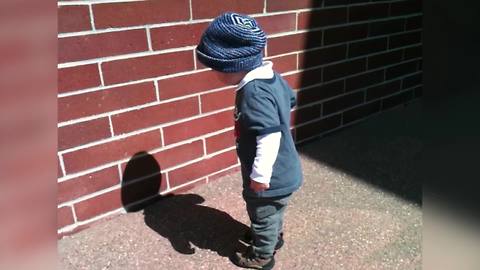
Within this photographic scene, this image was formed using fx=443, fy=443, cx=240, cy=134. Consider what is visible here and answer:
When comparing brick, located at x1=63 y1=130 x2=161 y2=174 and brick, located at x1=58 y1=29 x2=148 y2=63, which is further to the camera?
brick, located at x1=63 y1=130 x2=161 y2=174

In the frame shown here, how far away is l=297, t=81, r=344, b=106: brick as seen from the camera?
137 inches

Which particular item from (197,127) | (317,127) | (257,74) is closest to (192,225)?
(197,127)

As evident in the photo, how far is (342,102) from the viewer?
3.78 m

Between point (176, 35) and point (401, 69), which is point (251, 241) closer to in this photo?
point (176, 35)

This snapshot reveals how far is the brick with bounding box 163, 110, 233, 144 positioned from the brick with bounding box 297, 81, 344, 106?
71cm

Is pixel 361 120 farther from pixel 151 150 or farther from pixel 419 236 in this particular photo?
pixel 151 150

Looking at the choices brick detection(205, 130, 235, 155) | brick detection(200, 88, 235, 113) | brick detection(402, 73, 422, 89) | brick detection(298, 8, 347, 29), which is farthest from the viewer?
brick detection(402, 73, 422, 89)

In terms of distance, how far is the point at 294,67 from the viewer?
131 inches

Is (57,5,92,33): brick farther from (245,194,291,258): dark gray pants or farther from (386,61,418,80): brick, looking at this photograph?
(386,61,418,80): brick

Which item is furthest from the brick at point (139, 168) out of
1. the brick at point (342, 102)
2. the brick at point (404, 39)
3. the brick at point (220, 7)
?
the brick at point (404, 39)

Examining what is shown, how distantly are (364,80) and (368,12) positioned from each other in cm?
58

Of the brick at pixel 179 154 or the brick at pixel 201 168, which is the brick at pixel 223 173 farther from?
the brick at pixel 179 154

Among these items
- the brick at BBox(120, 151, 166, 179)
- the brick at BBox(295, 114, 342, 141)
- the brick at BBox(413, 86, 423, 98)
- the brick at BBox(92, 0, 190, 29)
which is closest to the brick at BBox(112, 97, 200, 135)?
the brick at BBox(120, 151, 166, 179)
